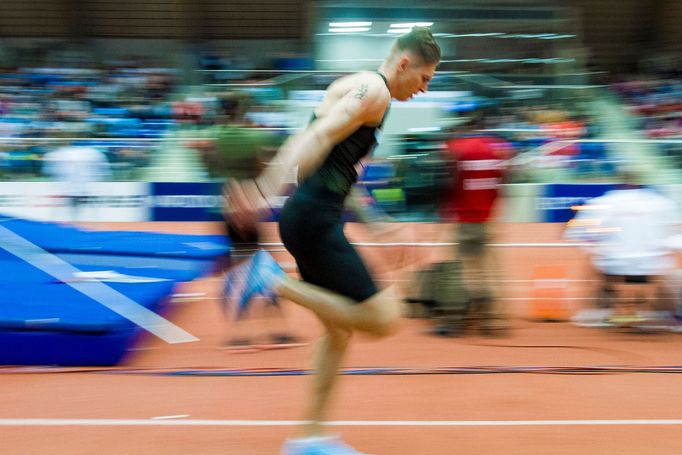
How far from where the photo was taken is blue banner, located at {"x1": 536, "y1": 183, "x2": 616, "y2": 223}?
12.3 m

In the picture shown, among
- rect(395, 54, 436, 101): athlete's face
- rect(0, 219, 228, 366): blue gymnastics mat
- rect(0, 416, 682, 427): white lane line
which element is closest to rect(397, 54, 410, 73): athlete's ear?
rect(395, 54, 436, 101): athlete's face

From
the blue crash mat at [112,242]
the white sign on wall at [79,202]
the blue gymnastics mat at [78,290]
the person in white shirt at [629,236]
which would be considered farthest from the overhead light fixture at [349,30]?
the person in white shirt at [629,236]

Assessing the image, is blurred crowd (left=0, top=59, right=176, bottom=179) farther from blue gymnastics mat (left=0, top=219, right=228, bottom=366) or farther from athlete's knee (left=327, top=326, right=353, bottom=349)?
athlete's knee (left=327, top=326, right=353, bottom=349)

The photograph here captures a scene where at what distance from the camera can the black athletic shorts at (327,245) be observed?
10.6 ft

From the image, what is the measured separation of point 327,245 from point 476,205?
3.25 metres

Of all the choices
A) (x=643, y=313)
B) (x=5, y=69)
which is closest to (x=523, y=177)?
(x=643, y=313)

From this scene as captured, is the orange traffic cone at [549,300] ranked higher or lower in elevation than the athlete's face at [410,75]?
higher

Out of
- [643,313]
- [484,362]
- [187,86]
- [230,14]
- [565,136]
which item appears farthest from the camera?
[230,14]

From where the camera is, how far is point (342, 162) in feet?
10.7

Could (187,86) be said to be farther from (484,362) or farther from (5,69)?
(484,362)

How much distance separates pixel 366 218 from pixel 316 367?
1.05m

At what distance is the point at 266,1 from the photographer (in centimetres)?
2067

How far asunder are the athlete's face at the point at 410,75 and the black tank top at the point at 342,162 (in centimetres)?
8

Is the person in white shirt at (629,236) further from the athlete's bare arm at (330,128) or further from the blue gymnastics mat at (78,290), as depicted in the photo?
the athlete's bare arm at (330,128)
